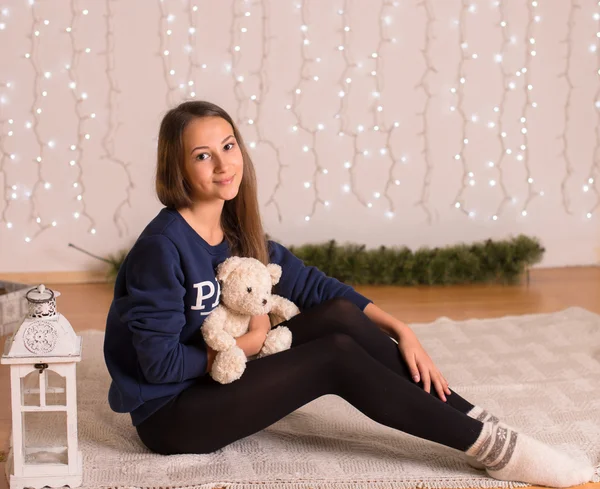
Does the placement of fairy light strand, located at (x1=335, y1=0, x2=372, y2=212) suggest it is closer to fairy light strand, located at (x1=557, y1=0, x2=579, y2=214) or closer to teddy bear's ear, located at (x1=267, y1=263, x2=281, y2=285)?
fairy light strand, located at (x1=557, y1=0, x2=579, y2=214)

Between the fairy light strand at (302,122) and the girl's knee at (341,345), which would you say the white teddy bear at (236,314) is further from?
the fairy light strand at (302,122)

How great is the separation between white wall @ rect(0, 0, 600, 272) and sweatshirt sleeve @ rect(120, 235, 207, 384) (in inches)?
67.3

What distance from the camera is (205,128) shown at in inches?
62.4

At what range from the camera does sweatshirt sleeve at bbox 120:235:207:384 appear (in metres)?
1.49

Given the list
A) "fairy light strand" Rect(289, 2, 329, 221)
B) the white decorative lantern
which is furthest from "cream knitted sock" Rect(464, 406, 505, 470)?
"fairy light strand" Rect(289, 2, 329, 221)

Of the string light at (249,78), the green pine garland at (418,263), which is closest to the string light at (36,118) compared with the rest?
the green pine garland at (418,263)

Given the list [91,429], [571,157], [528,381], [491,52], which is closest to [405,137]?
[491,52]

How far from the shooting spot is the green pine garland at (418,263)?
10.5 ft

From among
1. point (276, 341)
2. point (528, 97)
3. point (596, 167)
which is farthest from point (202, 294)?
point (596, 167)

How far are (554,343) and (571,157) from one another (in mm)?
1154

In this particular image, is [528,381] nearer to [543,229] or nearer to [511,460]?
[511,460]

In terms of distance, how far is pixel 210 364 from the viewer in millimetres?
1571

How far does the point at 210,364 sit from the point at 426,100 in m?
1.95

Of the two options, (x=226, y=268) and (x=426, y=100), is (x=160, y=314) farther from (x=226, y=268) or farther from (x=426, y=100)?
(x=426, y=100)
